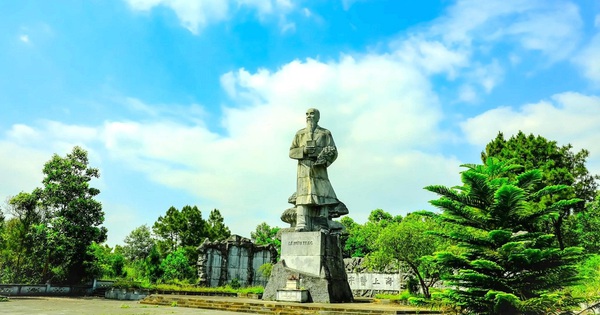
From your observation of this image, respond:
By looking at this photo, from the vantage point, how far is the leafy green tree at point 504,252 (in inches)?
258

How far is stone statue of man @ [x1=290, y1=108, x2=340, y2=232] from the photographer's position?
15.5 metres

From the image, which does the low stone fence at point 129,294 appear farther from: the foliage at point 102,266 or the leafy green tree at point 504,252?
the leafy green tree at point 504,252

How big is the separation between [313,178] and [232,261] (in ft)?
53.5

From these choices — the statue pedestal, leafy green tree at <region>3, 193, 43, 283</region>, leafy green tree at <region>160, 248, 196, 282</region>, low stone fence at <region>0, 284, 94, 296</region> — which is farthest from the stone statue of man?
leafy green tree at <region>160, 248, 196, 282</region>

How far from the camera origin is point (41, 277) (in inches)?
958

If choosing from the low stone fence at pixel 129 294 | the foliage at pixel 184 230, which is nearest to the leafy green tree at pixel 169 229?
the foliage at pixel 184 230

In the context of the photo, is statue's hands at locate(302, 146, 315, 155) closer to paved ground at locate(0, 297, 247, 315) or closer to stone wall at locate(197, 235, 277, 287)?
paved ground at locate(0, 297, 247, 315)

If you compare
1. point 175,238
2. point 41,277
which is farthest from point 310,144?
point 175,238

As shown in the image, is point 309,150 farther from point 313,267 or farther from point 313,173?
point 313,267

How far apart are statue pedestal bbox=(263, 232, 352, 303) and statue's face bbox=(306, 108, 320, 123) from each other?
4.38 m

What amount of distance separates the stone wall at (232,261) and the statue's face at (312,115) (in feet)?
53.0

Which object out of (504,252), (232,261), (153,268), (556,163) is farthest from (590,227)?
(153,268)

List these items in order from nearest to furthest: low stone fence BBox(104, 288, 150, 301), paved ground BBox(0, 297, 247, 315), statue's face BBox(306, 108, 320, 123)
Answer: paved ground BBox(0, 297, 247, 315), statue's face BBox(306, 108, 320, 123), low stone fence BBox(104, 288, 150, 301)

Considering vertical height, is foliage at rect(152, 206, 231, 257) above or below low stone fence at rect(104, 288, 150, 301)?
above
